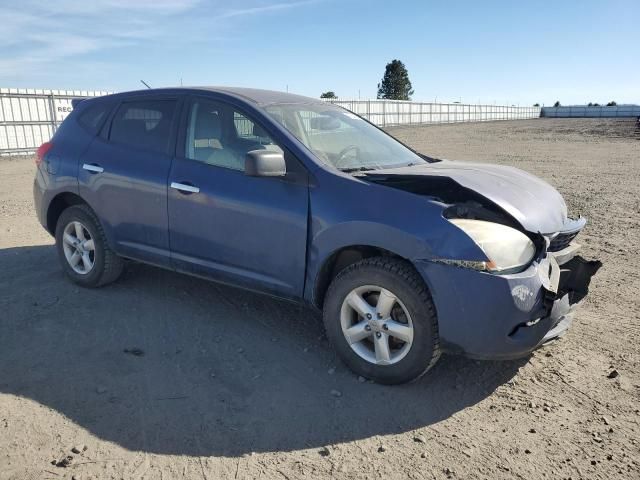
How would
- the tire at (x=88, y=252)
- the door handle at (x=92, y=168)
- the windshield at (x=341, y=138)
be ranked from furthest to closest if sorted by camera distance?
the tire at (x=88, y=252) → the door handle at (x=92, y=168) → the windshield at (x=341, y=138)

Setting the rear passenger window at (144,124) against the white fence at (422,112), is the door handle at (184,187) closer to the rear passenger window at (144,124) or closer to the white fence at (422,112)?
the rear passenger window at (144,124)

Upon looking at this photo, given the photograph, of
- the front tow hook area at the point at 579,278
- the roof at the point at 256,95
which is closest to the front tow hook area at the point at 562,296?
the front tow hook area at the point at 579,278

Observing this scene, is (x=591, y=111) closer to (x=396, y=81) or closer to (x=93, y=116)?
(x=396, y=81)

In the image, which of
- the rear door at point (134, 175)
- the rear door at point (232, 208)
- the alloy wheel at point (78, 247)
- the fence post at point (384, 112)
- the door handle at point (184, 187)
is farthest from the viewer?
the fence post at point (384, 112)

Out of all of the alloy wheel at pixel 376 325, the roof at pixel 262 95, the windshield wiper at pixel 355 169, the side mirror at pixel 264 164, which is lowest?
the alloy wheel at pixel 376 325

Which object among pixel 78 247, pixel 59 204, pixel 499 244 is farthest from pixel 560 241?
pixel 59 204

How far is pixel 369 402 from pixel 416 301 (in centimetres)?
69

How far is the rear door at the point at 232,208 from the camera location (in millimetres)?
3740

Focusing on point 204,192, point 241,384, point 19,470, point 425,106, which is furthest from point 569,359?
point 425,106

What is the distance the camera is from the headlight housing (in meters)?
3.10

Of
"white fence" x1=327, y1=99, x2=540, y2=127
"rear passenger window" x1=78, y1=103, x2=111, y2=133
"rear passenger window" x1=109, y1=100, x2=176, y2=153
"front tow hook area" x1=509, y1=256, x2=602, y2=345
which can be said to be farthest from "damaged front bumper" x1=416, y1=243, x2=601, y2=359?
"white fence" x1=327, y1=99, x2=540, y2=127

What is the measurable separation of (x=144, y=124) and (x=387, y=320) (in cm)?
277

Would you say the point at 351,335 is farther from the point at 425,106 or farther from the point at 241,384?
the point at 425,106

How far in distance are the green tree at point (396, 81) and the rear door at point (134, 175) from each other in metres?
80.6
